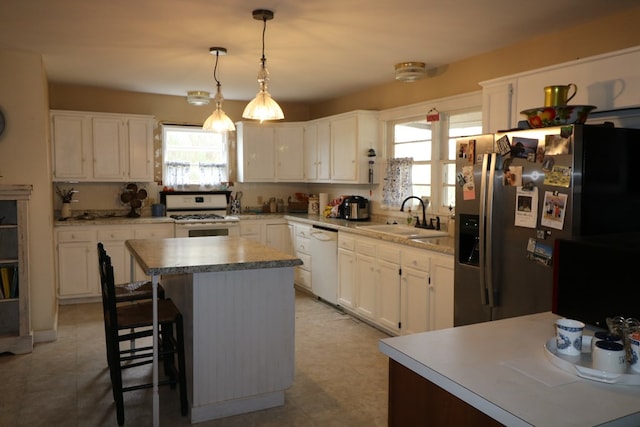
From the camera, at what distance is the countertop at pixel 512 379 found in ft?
4.01

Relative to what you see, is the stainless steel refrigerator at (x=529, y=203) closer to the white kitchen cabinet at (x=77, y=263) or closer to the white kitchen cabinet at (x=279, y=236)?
the white kitchen cabinet at (x=279, y=236)

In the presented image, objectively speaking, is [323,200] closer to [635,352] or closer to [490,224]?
[490,224]

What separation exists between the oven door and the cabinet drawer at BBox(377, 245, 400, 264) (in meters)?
2.26

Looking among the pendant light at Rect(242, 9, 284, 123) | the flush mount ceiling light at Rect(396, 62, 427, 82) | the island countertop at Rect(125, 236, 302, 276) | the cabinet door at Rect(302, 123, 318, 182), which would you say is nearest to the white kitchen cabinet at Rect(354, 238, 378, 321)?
the island countertop at Rect(125, 236, 302, 276)

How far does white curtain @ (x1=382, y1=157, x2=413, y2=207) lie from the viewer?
16.7 feet

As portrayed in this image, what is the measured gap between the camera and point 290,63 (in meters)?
4.50

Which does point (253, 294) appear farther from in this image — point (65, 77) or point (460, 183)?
point (65, 77)

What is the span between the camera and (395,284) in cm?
423

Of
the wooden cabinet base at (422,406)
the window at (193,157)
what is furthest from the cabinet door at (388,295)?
the window at (193,157)

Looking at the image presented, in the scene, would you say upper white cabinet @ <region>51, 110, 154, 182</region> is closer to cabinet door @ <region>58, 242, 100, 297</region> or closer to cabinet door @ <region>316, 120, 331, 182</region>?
cabinet door @ <region>58, 242, 100, 297</region>

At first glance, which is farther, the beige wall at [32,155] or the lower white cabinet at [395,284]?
the beige wall at [32,155]

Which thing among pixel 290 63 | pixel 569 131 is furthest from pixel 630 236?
pixel 290 63

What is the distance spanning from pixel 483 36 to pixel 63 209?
186 inches

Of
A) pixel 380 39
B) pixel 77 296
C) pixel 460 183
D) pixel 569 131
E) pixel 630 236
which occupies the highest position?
pixel 380 39
